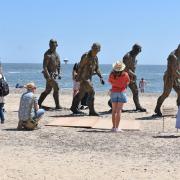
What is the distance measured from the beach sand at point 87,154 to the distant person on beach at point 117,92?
36cm

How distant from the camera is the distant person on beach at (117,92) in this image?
40.8 ft

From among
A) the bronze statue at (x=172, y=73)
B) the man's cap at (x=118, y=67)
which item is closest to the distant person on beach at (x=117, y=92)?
the man's cap at (x=118, y=67)

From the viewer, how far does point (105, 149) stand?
405 inches

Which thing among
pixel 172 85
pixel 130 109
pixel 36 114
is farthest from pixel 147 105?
pixel 36 114

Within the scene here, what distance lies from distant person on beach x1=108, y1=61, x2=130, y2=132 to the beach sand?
0.36 meters

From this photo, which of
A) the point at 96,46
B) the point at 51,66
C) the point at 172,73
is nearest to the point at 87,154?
the point at 96,46

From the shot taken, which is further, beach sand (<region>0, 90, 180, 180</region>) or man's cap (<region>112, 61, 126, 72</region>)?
man's cap (<region>112, 61, 126, 72</region>)

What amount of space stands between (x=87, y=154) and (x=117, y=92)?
3.00 metres

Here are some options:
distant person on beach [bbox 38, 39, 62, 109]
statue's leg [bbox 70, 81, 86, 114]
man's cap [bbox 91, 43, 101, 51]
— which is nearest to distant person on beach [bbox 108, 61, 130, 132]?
man's cap [bbox 91, 43, 101, 51]

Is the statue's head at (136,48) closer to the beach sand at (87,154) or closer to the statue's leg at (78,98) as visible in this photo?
the statue's leg at (78,98)

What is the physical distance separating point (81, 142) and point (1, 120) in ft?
10.8

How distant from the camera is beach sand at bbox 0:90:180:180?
8359mm

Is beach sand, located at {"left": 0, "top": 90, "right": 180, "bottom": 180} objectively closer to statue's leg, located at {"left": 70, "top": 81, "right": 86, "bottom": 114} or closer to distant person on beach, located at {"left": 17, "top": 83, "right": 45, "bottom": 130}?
distant person on beach, located at {"left": 17, "top": 83, "right": 45, "bottom": 130}

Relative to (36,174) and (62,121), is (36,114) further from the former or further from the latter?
(36,174)
